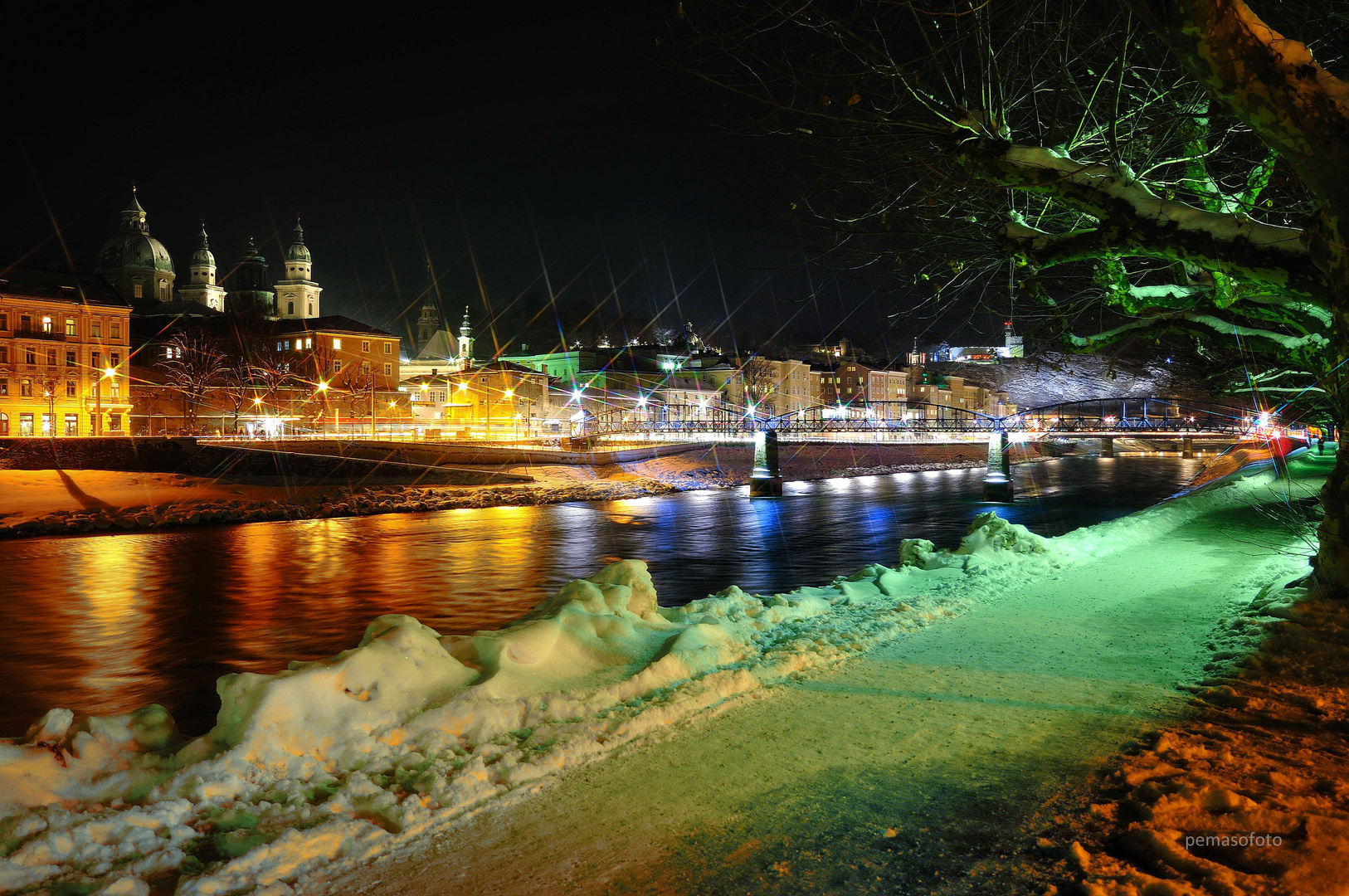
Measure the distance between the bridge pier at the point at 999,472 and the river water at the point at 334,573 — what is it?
1342mm

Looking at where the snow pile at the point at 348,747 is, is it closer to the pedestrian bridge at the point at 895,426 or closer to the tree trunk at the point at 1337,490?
the tree trunk at the point at 1337,490

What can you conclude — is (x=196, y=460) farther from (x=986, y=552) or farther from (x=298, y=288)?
(x=298, y=288)

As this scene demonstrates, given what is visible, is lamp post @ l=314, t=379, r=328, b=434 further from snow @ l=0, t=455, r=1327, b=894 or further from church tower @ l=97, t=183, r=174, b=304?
snow @ l=0, t=455, r=1327, b=894

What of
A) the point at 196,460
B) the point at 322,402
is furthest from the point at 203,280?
the point at 196,460

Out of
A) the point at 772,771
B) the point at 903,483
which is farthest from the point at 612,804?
the point at 903,483

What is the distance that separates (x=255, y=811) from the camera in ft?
14.2

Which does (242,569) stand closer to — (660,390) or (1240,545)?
(1240,545)

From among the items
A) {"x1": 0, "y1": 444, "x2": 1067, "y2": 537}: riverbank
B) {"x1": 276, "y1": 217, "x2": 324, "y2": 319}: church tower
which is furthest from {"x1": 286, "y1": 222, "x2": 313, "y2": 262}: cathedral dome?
{"x1": 0, "y1": 444, "x2": 1067, "y2": 537}: riverbank

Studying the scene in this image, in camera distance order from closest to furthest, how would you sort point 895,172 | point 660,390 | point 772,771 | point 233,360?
point 772,771 → point 895,172 → point 233,360 → point 660,390

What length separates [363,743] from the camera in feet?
16.4

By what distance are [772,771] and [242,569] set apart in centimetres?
1898

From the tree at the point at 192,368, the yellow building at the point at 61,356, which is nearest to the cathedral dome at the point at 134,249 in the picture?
the tree at the point at 192,368

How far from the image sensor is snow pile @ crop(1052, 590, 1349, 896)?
3496mm

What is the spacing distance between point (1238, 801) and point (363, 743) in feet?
15.6
